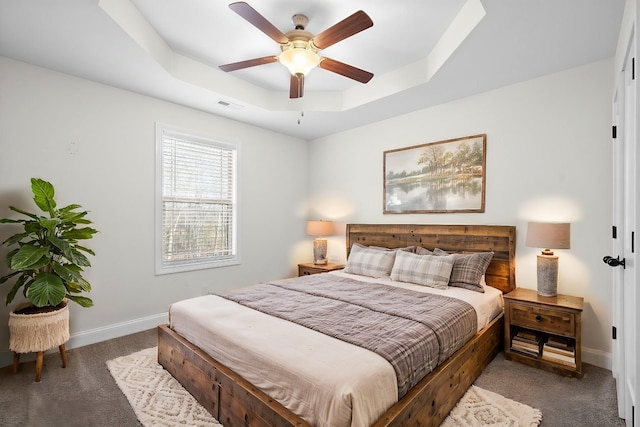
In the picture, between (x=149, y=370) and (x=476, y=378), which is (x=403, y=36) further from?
(x=149, y=370)

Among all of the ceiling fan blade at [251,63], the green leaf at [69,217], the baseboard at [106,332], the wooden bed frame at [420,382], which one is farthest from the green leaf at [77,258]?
the ceiling fan blade at [251,63]

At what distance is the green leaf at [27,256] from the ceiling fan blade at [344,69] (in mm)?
2533

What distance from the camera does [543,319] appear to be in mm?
2637

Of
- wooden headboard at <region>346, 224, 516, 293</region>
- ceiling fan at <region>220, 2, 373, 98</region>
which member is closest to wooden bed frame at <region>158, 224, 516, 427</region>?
wooden headboard at <region>346, 224, 516, 293</region>

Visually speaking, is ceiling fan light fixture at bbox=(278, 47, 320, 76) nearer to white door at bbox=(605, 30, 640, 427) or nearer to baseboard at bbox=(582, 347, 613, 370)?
white door at bbox=(605, 30, 640, 427)

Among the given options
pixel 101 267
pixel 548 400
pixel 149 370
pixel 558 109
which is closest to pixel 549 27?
pixel 558 109

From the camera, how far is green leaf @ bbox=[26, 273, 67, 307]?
229cm

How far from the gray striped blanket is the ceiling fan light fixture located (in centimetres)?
179

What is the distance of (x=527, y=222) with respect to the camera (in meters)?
3.09

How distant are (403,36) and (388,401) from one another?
2.70m

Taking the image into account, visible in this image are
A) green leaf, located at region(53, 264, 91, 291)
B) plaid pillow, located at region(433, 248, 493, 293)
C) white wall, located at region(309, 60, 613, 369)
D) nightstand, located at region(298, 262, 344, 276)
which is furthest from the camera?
nightstand, located at region(298, 262, 344, 276)

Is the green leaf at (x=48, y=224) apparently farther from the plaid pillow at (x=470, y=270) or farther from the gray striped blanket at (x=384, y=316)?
the plaid pillow at (x=470, y=270)

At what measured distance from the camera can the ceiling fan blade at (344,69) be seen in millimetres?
2445

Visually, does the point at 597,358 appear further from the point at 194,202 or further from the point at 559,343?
the point at 194,202
